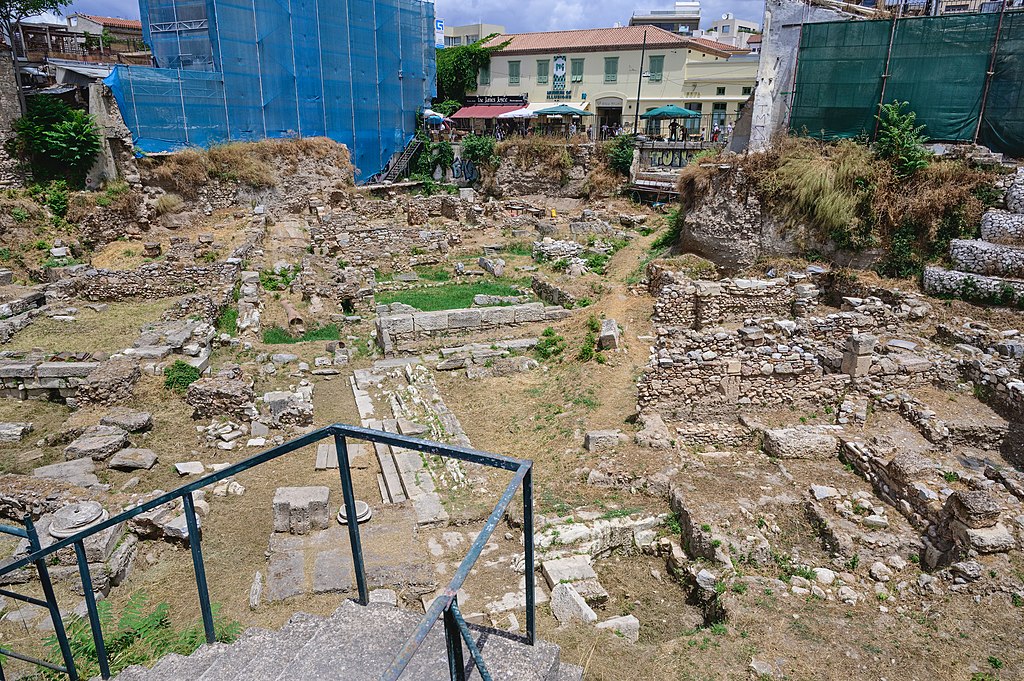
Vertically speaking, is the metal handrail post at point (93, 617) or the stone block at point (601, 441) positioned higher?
the metal handrail post at point (93, 617)

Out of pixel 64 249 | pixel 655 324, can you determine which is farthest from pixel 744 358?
pixel 64 249

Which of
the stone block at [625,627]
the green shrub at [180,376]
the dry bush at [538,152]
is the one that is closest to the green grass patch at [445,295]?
the green shrub at [180,376]

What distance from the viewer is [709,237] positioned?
1730 cm

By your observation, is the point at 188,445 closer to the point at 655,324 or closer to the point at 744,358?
the point at 744,358

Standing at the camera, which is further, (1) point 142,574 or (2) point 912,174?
(2) point 912,174

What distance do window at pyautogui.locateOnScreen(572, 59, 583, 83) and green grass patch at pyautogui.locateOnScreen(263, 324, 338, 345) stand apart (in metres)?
31.6

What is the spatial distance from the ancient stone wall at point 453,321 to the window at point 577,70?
96.5 ft

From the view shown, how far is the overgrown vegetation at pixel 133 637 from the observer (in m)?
4.86

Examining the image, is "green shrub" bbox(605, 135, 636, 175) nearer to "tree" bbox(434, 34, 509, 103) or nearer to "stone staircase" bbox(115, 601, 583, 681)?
"tree" bbox(434, 34, 509, 103)

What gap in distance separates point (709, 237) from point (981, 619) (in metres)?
13.0

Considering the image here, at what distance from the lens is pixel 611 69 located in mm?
39156

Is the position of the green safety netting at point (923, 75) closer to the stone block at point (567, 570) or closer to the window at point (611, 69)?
the stone block at point (567, 570)

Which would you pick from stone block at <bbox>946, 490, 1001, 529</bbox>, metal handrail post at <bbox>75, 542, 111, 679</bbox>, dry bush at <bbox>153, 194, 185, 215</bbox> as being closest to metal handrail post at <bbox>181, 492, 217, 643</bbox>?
metal handrail post at <bbox>75, 542, 111, 679</bbox>

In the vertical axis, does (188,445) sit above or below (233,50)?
below
